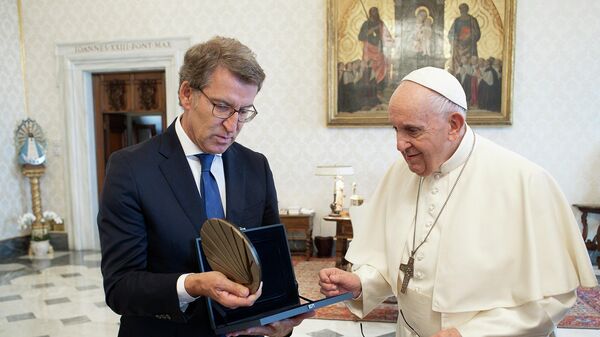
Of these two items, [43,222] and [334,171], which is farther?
[43,222]

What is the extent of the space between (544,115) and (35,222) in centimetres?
829

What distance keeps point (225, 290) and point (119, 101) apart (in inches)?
296

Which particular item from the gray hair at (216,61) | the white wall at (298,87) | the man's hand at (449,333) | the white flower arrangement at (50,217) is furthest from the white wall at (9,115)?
the man's hand at (449,333)

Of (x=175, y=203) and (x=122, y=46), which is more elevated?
(x=122, y=46)

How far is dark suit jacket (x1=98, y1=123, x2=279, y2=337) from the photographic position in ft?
4.58

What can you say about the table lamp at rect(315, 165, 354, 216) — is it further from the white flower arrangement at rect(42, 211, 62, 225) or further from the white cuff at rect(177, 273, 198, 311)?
the white cuff at rect(177, 273, 198, 311)

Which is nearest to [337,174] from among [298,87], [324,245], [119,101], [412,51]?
[324,245]

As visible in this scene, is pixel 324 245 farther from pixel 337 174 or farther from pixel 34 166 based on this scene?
pixel 34 166

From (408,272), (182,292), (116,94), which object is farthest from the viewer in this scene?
(116,94)

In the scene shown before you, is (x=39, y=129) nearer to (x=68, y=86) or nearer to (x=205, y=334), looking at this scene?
(x=68, y=86)

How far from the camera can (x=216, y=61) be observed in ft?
4.80

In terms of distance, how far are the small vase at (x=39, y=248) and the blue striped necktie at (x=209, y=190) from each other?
733 cm

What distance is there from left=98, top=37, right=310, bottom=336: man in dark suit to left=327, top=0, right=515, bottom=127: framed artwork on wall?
5638mm

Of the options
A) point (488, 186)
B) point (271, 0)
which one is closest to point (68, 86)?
point (271, 0)
